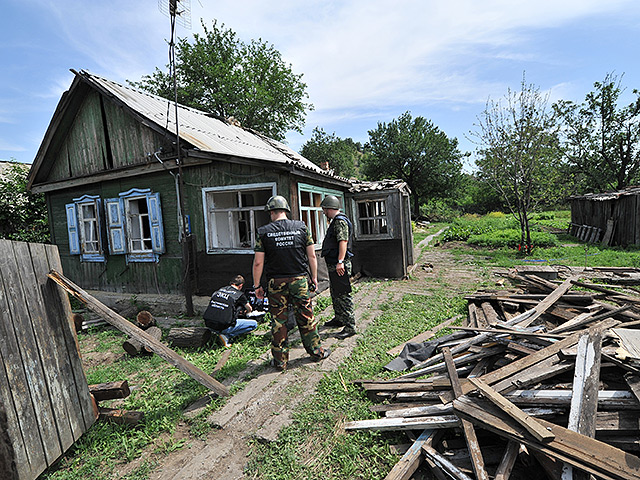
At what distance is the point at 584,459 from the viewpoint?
6.48 ft

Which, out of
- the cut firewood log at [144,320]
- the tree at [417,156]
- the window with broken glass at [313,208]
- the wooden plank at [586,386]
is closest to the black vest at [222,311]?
the cut firewood log at [144,320]

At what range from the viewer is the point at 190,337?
511 centimetres

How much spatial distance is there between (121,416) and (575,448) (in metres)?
3.83

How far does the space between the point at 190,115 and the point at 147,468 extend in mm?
9482

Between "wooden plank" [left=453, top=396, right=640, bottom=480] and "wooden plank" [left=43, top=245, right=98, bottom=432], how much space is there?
3.41 m

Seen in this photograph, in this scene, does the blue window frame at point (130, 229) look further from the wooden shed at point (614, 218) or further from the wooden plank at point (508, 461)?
the wooden shed at point (614, 218)

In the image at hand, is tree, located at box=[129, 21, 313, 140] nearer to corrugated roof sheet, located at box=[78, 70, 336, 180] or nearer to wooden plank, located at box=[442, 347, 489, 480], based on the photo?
corrugated roof sheet, located at box=[78, 70, 336, 180]

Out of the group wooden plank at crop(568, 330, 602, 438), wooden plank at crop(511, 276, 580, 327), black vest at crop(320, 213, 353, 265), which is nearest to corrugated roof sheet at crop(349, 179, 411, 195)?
black vest at crop(320, 213, 353, 265)

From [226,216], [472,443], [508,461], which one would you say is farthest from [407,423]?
[226,216]

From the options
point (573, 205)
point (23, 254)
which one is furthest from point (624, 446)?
point (573, 205)

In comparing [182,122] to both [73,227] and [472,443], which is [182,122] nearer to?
[73,227]

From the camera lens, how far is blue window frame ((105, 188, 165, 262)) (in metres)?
7.92

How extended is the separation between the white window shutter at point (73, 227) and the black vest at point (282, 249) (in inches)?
321

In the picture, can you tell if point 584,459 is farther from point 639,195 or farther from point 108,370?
point 639,195
